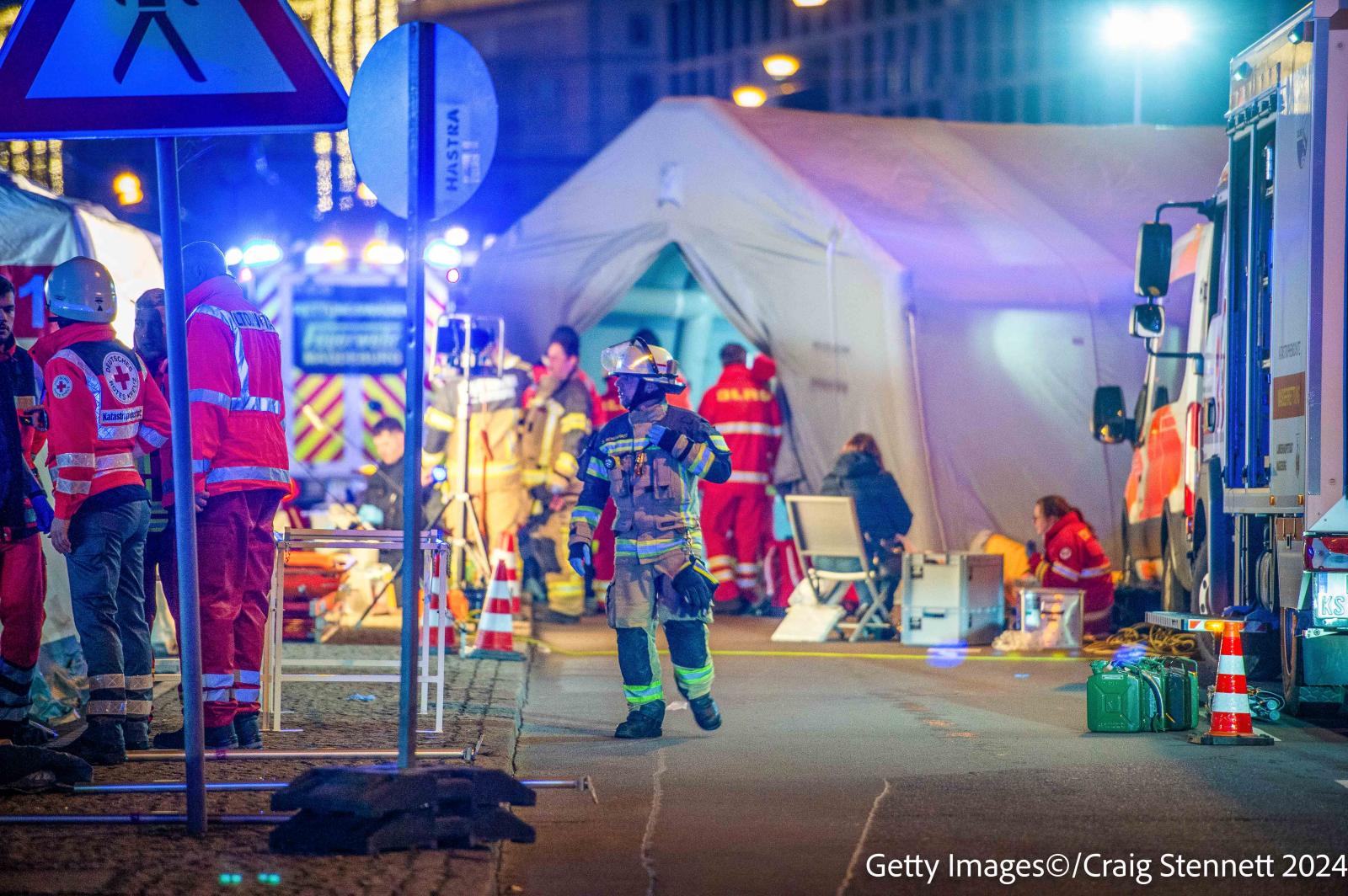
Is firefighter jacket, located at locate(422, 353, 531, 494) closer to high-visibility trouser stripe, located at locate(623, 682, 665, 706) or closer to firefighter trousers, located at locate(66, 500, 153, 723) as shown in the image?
high-visibility trouser stripe, located at locate(623, 682, 665, 706)

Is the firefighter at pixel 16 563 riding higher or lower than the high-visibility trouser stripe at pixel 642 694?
higher

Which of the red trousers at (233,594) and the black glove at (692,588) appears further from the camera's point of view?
the black glove at (692,588)

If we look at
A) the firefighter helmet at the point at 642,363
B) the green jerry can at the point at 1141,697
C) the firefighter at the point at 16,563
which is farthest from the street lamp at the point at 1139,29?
the firefighter at the point at 16,563

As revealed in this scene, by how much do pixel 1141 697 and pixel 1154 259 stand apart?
340 centimetres

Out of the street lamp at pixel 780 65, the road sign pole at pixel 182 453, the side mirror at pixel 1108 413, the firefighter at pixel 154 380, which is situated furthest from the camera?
the street lamp at pixel 780 65

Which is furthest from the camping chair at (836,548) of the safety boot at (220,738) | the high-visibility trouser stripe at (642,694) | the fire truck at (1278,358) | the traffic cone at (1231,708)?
the safety boot at (220,738)

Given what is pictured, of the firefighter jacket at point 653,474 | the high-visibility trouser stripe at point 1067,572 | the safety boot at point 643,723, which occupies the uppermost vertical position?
the firefighter jacket at point 653,474

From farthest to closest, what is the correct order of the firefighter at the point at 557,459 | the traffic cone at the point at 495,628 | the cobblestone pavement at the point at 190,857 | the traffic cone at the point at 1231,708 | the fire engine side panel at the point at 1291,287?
the firefighter at the point at 557,459 → the traffic cone at the point at 495,628 → the fire engine side panel at the point at 1291,287 → the traffic cone at the point at 1231,708 → the cobblestone pavement at the point at 190,857

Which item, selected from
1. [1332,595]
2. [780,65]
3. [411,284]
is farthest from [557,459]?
[411,284]

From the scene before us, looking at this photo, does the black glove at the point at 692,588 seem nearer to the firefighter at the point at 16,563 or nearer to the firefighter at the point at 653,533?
the firefighter at the point at 653,533

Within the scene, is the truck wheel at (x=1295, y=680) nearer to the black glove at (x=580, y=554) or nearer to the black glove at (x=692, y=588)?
the black glove at (x=692, y=588)

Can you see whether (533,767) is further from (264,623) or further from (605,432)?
(605,432)

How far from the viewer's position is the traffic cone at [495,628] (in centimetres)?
1124

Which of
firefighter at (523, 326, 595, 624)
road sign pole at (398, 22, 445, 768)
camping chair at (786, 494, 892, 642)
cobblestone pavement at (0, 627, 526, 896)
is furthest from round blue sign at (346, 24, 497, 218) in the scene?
firefighter at (523, 326, 595, 624)
